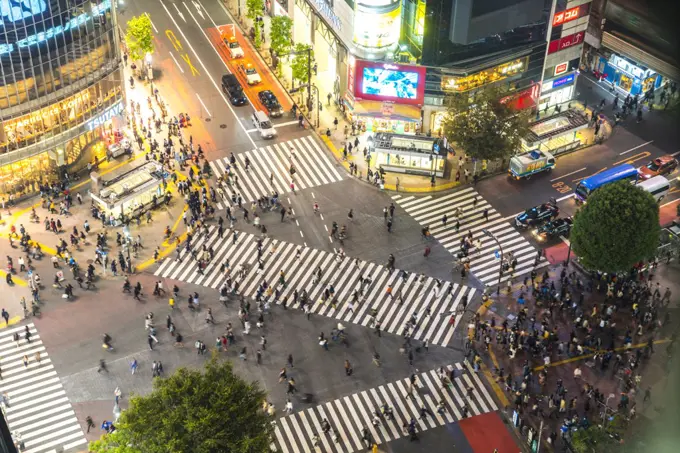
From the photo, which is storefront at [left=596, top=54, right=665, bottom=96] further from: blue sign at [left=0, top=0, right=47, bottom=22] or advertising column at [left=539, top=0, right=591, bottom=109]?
blue sign at [left=0, top=0, right=47, bottom=22]

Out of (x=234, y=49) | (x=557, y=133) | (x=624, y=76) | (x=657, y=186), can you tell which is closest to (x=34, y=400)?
(x=234, y=49)

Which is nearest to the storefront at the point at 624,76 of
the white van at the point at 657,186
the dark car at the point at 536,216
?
the white van at the point at 657,186

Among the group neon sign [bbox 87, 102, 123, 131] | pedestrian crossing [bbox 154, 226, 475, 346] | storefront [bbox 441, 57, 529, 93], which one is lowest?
pedestrian crossing [bbox 154, 226, 475, 346]

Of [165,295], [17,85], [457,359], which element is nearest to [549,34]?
[457,359]

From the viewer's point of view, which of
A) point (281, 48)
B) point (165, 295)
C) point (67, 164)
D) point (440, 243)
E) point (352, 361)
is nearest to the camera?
point (352, 361)

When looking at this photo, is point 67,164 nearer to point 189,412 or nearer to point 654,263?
point 189,412

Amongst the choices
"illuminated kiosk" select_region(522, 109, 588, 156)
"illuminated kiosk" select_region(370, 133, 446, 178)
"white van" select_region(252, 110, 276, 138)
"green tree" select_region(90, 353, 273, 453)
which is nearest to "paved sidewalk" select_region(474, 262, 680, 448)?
Answer: "illuminated kiosk" select_region(370, 133, 446, 178)
